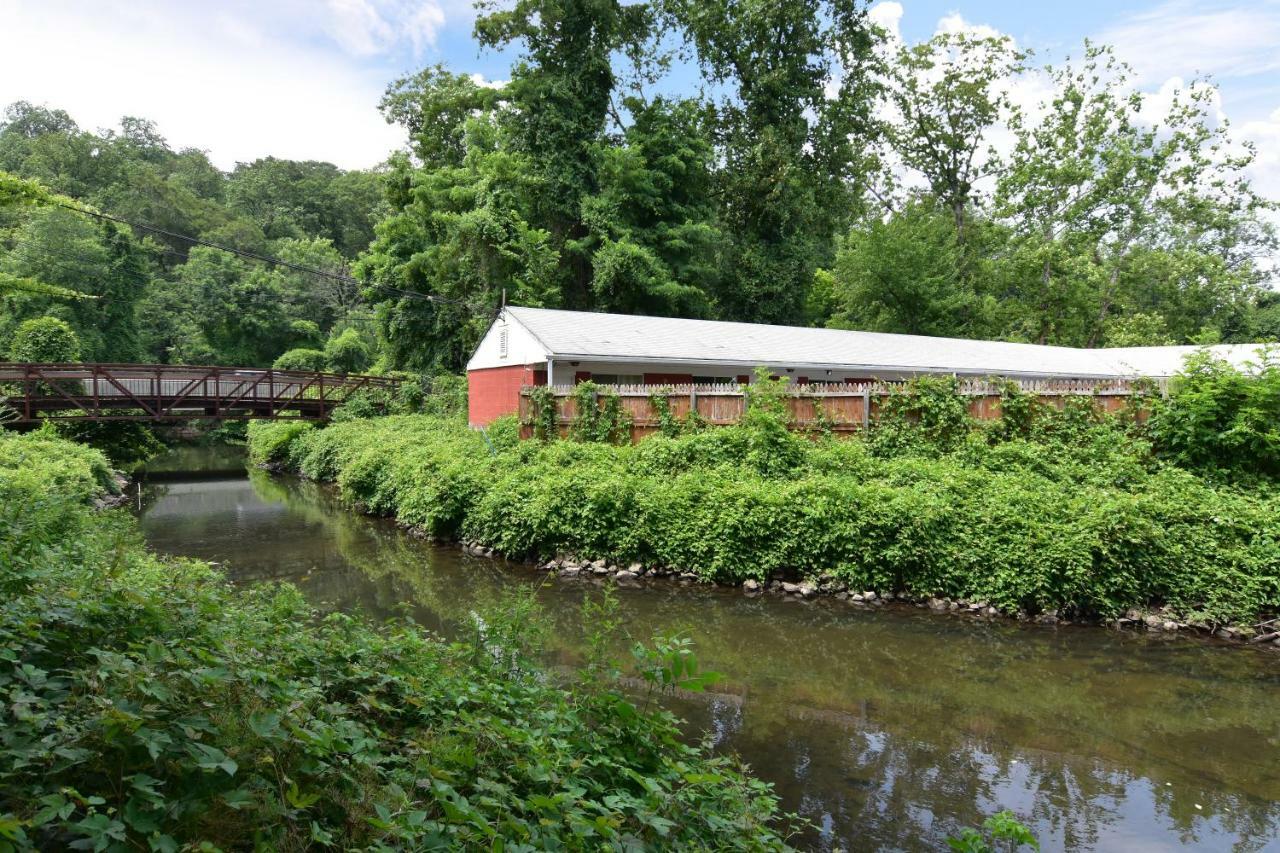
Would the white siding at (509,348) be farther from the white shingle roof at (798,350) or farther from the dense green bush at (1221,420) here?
the dense green bush at (1221,420)

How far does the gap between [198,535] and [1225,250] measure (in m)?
55.8

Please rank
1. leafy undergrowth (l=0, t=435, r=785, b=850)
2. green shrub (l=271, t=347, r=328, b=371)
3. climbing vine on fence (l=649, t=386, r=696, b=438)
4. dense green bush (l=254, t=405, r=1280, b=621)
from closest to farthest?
1. leafy undergrowth (l=0, t=435, r=785, b=850)
2. dense green bush (l=254, t=405, r=1280, b=621)
3. climbing vine on fence (l=649, t=386, r=696, b=438)
4. green shrub (l=271, t=347, r=328, b=371)

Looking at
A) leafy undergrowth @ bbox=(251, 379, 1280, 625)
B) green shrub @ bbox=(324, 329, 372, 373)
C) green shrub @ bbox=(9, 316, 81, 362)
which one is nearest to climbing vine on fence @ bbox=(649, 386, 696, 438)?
leafy undergrowth @ bbox=(251, 379, 1280, 625)

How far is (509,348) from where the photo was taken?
18906 mm

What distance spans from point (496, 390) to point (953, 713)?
592 inches

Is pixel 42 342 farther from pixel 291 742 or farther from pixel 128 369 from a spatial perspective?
pixel 291 742

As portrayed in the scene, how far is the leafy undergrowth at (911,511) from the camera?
31.1 feet

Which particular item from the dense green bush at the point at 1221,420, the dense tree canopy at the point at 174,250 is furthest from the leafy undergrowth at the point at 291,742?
the dense tree canopy at the point at 174,250

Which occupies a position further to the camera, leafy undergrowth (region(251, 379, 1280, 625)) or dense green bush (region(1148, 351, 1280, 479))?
dense green bush (region(1148, 351, 1280, 479))

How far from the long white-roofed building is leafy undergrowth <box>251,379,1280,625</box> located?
2.84m

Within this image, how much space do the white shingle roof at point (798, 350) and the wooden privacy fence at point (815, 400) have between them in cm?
167

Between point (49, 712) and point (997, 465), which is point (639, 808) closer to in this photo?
point (49, 712)

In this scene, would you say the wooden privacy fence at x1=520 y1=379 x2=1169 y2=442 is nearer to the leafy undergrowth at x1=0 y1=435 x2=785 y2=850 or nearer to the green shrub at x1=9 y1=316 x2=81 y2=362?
the leafy undergrowth at x1=0 y1=435 x2=785 y2=850

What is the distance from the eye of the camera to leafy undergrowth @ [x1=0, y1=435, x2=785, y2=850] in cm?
238
